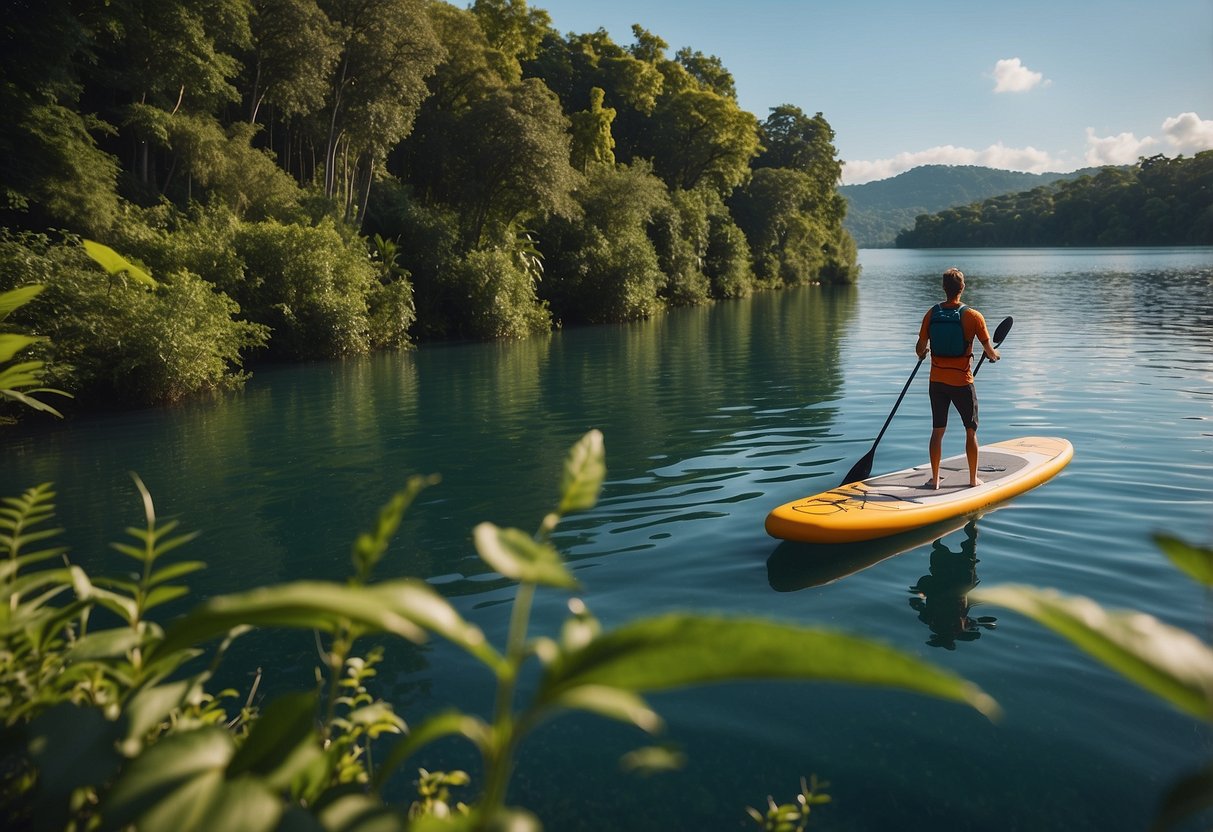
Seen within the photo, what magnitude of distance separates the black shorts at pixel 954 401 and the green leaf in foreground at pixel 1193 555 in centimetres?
806

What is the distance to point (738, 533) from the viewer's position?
7480 mm

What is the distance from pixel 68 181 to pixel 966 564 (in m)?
19.3

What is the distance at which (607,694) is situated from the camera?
0.56 metres

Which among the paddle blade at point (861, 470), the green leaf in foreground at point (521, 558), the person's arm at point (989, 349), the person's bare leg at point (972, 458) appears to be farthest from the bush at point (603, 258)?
the green leaf in foreground at point (521, 558)

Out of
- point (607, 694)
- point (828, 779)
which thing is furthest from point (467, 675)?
point (607, 694)

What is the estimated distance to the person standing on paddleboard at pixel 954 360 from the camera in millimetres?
8102

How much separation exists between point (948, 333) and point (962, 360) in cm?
32

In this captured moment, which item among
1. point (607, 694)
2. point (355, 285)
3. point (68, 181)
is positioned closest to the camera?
point (607, 694)

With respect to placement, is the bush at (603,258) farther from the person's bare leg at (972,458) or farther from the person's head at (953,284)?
the person's bare leg at (972,458)

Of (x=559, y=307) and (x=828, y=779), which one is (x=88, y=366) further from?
(x=559, y=307)

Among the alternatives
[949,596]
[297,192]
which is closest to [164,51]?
[297,192]

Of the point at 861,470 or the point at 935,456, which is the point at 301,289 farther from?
the point at 935,456

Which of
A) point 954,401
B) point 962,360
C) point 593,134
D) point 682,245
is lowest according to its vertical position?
point 954,401

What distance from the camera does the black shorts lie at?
26.8 ft
